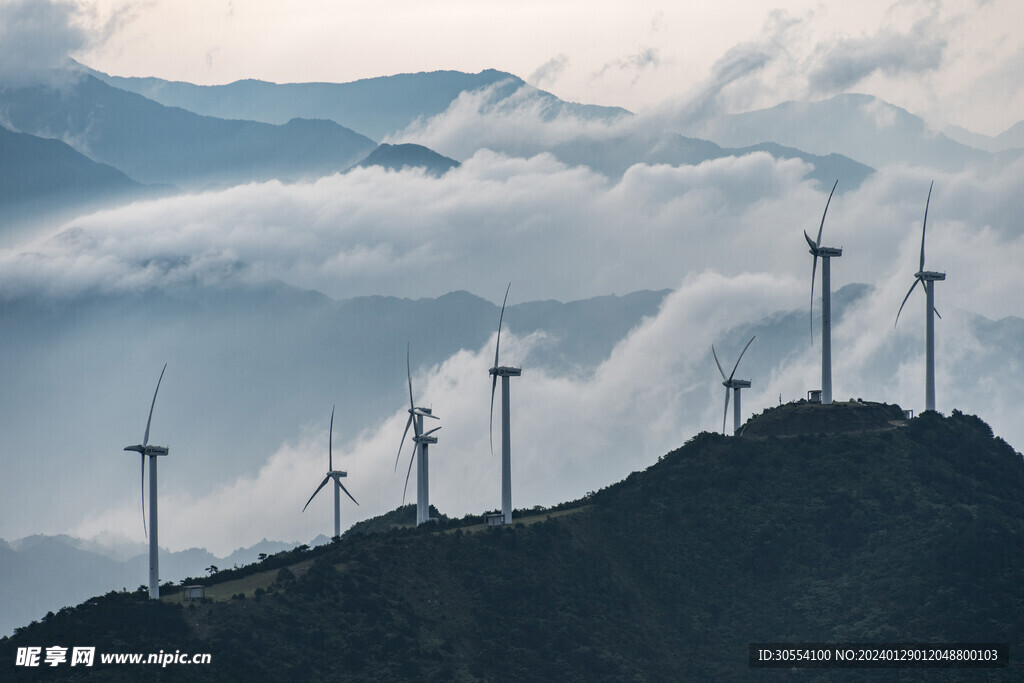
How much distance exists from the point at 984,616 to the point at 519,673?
211ft

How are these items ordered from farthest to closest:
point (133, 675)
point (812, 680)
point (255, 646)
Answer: point (812, 680)
point (255, 646)
point (133, 675)

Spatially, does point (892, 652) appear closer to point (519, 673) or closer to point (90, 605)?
point (519, 673)

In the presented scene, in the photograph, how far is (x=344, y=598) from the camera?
7781 inches

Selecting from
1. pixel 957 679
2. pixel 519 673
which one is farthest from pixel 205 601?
pixel 957 679

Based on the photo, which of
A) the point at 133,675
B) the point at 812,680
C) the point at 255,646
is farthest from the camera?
the point at 812,680

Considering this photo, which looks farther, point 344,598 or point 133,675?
point 344,598

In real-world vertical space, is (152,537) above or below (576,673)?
above

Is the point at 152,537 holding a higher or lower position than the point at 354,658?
higher

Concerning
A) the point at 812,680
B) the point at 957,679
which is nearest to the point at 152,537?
the point at 812,680

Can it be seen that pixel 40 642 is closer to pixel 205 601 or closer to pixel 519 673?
pixel 205 601

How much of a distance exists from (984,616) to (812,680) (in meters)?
25.5

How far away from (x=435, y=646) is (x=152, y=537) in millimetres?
41127

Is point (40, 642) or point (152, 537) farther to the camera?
point (152, 537)

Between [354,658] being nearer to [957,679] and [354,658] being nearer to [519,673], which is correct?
[519,673]
